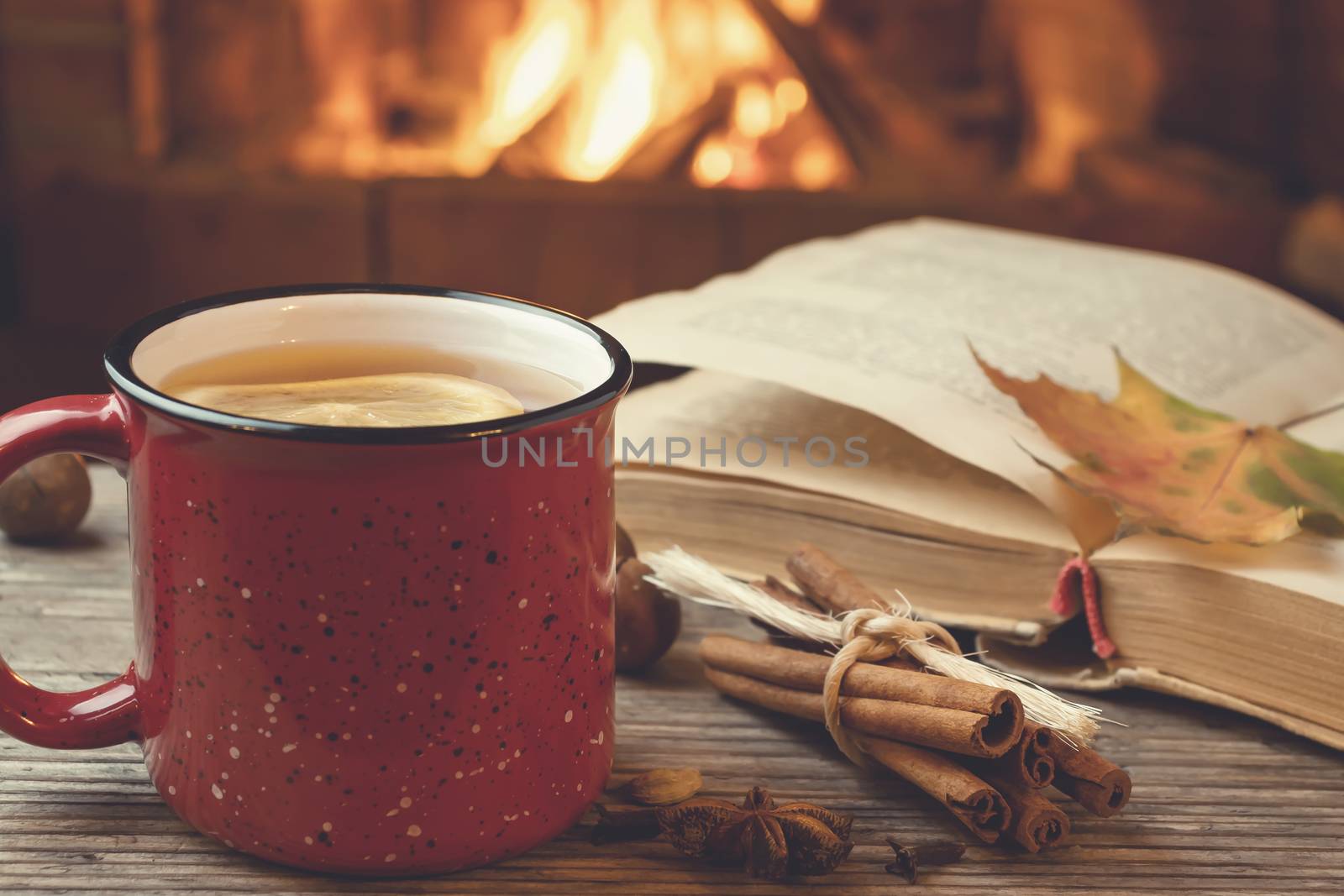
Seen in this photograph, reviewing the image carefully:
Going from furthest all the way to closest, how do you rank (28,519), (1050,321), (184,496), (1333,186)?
(1333,186) → (1050,321) → (28,519) → (184,496)

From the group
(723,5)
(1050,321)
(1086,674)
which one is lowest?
(1086,674)

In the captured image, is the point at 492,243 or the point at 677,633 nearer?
the point at 677,633

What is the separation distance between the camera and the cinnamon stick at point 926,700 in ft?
1.75

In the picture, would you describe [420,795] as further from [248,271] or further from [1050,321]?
[248,271]

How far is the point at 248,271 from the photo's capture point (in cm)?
165

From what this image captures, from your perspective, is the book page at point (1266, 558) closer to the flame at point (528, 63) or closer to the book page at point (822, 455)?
the book page at point (822, 455)

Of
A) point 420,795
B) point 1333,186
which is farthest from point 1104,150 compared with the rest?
point 420,795

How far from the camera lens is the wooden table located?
501 millimetres

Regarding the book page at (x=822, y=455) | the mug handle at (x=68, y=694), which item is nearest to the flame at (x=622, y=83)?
the book page at (x=822, y=455)

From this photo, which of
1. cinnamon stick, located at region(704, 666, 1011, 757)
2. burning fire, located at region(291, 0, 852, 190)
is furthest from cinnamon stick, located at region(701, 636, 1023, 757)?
burning fire, located at region(291, 0, 852, 190)

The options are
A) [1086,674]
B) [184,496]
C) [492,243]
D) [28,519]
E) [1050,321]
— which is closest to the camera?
[184,496]

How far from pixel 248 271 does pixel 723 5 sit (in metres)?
0.81

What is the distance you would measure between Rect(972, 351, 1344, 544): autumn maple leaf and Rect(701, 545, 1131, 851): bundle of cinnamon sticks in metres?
0.15

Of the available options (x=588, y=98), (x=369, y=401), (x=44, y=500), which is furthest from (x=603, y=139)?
(x=369, y=401)
